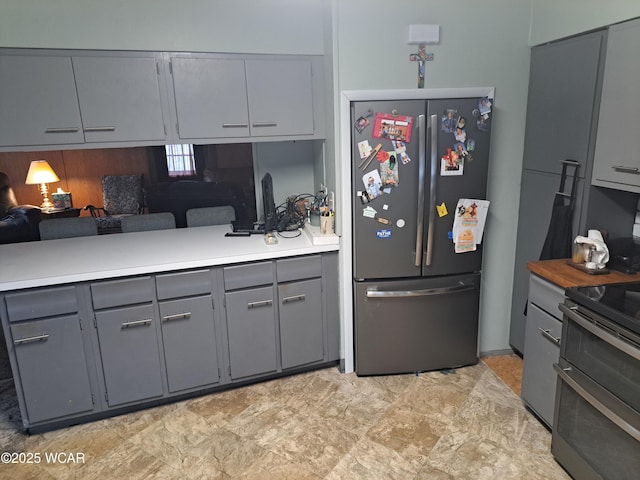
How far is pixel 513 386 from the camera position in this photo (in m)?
2.91

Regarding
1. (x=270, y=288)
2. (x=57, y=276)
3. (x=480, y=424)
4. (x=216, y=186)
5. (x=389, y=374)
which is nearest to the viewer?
(x=57, y=276)

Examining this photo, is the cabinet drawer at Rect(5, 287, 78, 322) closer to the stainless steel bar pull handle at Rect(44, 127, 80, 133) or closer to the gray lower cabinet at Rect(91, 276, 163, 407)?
the gray lower cabinet at Rect(91, 276, 163, 407)

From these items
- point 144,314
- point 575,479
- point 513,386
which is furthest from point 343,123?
point 575,479

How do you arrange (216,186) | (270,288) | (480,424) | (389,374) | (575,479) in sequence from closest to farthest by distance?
(575,479) → (480,424) → (270,288) → (389,374) → (216,186)

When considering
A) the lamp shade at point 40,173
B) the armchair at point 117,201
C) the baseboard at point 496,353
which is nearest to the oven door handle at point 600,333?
the baseboard at point 496,353

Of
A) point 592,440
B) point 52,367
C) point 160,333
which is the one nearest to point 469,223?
point 592,440

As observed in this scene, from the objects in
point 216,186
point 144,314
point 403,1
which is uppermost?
point 403,1

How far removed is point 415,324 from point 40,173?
8.80ft

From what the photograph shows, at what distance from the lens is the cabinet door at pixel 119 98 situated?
2674mm

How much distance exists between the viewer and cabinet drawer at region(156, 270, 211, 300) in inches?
103

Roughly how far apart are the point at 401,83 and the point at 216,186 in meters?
1.55

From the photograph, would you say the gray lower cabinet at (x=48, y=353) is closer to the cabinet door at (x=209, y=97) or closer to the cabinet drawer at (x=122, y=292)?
the cabinet drawer at (x=122, y=292)

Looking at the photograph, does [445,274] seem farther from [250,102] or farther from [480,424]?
[250,102]

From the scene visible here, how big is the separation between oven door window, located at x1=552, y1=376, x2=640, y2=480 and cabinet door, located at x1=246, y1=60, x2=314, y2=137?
213cm
